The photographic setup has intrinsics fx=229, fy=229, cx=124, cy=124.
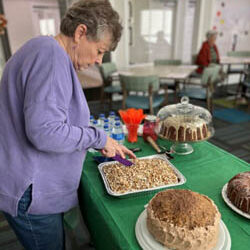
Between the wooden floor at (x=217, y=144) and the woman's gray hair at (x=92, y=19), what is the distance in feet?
2.91

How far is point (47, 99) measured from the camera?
627 millimetres

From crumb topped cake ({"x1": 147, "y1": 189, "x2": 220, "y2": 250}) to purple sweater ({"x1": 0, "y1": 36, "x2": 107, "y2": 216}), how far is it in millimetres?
294

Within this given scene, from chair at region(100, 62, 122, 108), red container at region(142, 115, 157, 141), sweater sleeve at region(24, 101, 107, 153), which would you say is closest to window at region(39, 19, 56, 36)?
chair at region(100, 62, 122, 108)

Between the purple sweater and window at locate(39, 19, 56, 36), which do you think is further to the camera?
window at locate(39, 19, 56, 36)

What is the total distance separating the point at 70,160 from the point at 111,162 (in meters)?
0.26

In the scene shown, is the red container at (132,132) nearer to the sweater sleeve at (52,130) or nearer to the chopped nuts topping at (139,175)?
the chopped nuts topping at (139,175)

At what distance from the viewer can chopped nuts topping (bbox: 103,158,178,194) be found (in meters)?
0.87

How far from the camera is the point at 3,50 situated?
3938 millimetres

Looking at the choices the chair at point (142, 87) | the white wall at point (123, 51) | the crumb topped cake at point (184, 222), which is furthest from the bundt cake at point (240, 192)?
the white wall at point (123, 51)

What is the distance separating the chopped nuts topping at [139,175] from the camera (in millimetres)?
872

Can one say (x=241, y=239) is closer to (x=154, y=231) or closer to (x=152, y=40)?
(x=154, y=231)

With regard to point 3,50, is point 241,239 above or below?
below

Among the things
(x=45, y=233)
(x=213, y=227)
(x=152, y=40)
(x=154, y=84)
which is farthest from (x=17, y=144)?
(x=152, y=40)

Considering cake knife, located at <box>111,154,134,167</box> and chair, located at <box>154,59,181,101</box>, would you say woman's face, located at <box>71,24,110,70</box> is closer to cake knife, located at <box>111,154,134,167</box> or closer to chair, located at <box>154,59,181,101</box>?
cake knife, located at <box>111,154,134,167</box>
